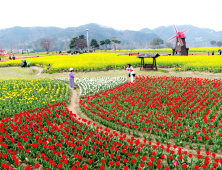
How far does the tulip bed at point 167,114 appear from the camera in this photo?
6.32 meters

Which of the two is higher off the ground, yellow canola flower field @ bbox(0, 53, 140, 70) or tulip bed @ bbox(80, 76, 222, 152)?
yellow canola flower field @ bbox(0, 53, 140, 70)

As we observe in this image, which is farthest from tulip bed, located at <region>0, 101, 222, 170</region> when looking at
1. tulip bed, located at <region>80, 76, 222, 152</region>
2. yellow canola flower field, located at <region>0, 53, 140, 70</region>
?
yellow canola flower field, located at <region>0, 53, 140, 70</region>

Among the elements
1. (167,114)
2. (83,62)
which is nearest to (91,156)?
(167,114)

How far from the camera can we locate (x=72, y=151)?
19.0 ft

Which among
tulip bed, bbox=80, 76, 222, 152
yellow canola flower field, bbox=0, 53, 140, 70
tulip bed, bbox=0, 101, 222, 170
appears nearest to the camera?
tulip bed, bbox=0, 101, 222, 170

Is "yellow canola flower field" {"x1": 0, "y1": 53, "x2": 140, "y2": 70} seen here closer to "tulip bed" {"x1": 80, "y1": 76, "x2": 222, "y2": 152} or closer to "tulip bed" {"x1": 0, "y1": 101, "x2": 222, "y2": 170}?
"tulip bed" {"x1": 80, "y1": 76, "x2": 222, "y2": 152}

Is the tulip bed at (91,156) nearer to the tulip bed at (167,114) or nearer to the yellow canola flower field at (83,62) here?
the tulip bed at (167,114)

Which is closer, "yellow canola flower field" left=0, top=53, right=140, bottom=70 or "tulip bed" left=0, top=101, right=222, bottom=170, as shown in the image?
"tulip bed" left=0, top=101, right=222, bottom=170

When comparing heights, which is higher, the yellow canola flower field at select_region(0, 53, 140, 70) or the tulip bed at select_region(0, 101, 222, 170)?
the yellow canola flower field at select_region(0, 53, 140, 70)

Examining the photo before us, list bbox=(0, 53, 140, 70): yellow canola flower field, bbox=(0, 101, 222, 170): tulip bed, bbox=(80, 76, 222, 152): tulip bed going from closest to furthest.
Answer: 1. bbox=(0, 101, 222, 170): tulip bed
2. bbox=(80, 76, 222, 152): tulip bed
3. bbox=(0, 53, 140, 70): yellow canola flower field

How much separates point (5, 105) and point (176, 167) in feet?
31.6

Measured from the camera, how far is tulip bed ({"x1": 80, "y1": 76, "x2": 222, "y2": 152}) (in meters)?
6.32

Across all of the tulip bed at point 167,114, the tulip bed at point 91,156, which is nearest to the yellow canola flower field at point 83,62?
the tulip bed at point 167,114

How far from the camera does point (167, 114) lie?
873 cm
